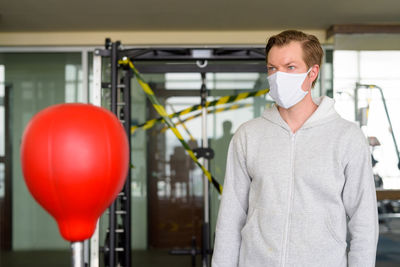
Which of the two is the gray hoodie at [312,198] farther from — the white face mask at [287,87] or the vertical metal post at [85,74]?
the vertical metal post at [85,74]

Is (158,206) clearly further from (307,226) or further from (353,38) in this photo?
(307,226)

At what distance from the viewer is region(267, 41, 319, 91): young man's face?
146 centimetres

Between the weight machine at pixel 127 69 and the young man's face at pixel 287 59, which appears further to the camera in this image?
the weight machine at pixel 127 69

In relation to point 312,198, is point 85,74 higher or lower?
higher

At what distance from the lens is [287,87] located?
1484mm

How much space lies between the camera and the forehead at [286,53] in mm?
1462

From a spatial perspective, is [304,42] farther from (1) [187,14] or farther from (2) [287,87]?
(1) [187,14]

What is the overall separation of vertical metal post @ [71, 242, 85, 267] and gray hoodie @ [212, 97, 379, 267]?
0.80m

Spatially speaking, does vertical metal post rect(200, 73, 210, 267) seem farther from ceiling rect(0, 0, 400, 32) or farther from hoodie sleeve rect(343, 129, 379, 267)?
hoodie sleeve rect(343, 129, 379, 267)

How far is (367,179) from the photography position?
4.67 feet

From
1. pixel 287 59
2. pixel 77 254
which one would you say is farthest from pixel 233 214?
pixel 77 254

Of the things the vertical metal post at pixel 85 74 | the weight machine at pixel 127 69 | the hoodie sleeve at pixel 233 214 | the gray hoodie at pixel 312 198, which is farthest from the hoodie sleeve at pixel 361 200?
the vertical metal post at pixel 85 74

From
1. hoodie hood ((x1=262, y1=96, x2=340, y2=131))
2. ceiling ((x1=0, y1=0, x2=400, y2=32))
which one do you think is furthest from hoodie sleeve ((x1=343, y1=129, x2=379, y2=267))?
ceiling ((x1=0, y1=0, x2=400, y2=32))

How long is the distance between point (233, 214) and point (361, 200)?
1.37ft
